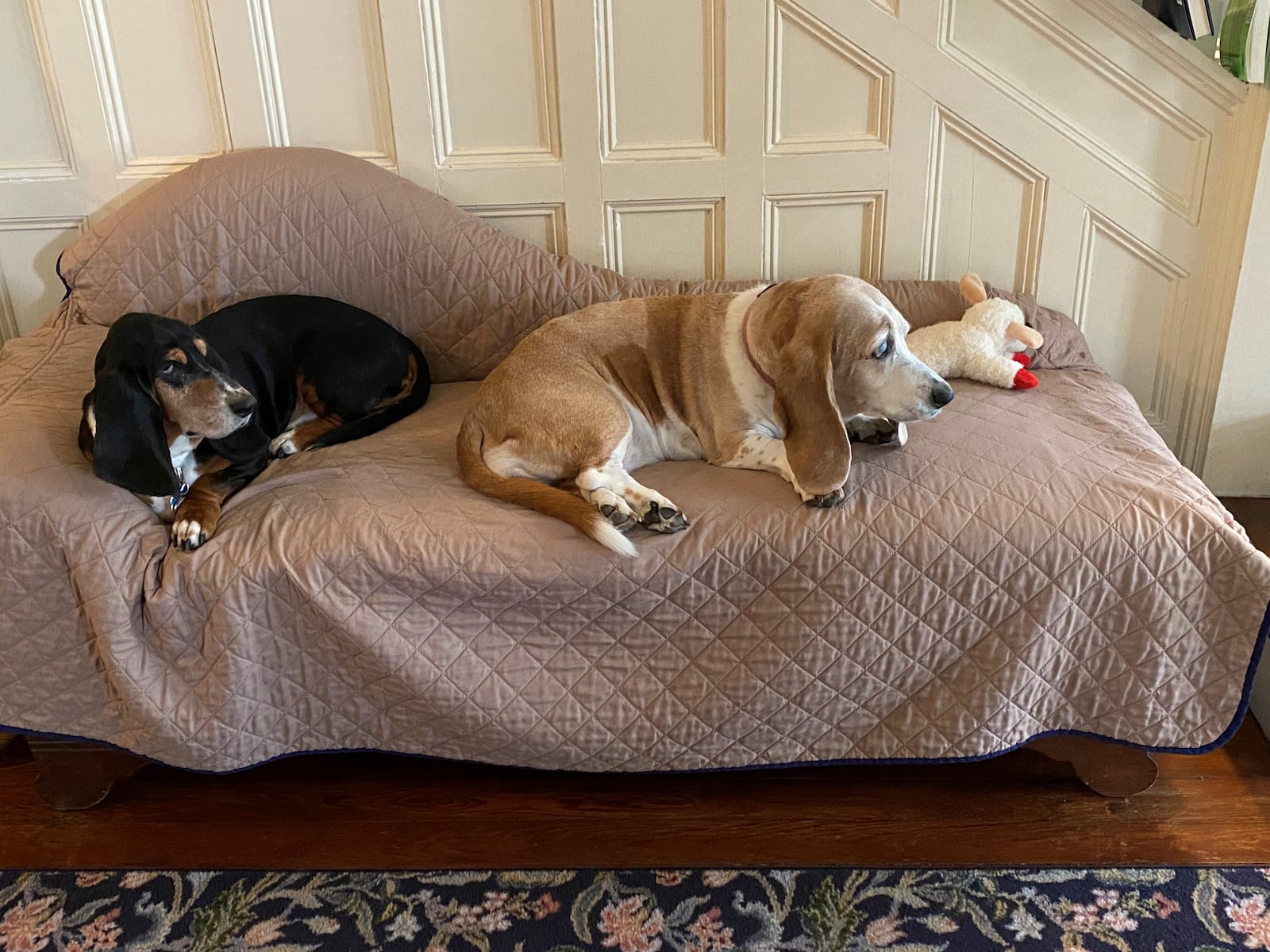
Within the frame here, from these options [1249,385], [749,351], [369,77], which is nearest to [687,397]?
[749,351]

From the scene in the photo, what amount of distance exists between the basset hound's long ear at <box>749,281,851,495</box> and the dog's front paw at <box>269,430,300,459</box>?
3.50 ft

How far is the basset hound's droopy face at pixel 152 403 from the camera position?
5.73 feet

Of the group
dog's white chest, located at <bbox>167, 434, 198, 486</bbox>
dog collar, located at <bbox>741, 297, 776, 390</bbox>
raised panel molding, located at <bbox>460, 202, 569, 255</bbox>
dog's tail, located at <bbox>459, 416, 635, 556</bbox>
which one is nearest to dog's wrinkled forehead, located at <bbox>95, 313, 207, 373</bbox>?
dog's white chest, located at <bbox>167, 434, 198, 486</bbox>

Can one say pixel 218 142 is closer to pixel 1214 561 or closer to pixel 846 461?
pixel 846 461

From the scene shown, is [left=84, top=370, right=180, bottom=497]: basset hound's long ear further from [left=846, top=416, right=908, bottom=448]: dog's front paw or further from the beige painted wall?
the beige painted wall

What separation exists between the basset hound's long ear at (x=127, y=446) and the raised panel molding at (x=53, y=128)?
1238 millimetres

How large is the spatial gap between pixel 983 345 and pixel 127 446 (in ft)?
6.03

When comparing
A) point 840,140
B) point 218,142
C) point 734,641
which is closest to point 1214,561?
point 734,641

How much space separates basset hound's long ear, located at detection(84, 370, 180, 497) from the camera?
5.72 ft

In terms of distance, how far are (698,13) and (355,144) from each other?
958mm

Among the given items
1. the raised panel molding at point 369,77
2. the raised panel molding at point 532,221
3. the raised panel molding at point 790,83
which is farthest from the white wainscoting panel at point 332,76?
the raised panel molding at point 790,83

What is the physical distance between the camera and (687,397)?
209cm

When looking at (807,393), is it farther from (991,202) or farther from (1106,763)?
(991,202)

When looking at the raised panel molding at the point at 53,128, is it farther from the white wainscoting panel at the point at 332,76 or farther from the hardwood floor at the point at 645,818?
the hardwood floor at the point at 645,818
